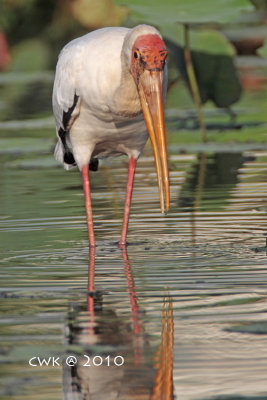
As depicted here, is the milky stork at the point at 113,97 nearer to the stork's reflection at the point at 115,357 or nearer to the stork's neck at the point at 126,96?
the stork's neck at the point at 126,96

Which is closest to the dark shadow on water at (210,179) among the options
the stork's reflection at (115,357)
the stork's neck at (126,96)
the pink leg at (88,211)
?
the pink leg at (88,211)

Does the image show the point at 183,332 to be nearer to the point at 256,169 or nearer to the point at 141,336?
the point at 141,336

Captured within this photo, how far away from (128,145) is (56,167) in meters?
4.42

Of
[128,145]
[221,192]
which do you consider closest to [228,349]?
[128,145]

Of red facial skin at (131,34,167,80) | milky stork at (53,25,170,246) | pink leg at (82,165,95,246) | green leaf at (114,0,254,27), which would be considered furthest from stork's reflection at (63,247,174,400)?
green leaf at (114,0,254,27)

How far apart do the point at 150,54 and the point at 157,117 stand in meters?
0.36

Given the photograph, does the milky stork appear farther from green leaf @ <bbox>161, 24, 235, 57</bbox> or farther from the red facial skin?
green leaf @ <bbox>161, 24, 235, 57</bbox>

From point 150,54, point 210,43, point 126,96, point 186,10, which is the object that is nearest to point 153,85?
point 150,54

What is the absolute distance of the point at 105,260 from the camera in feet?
24.1

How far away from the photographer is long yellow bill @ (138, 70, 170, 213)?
22.2 feet

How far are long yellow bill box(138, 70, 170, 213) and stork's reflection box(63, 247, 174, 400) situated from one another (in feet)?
3.08

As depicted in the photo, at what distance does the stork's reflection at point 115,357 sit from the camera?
4613mm

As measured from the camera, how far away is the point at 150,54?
6.76 m

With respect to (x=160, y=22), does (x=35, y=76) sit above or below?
below
